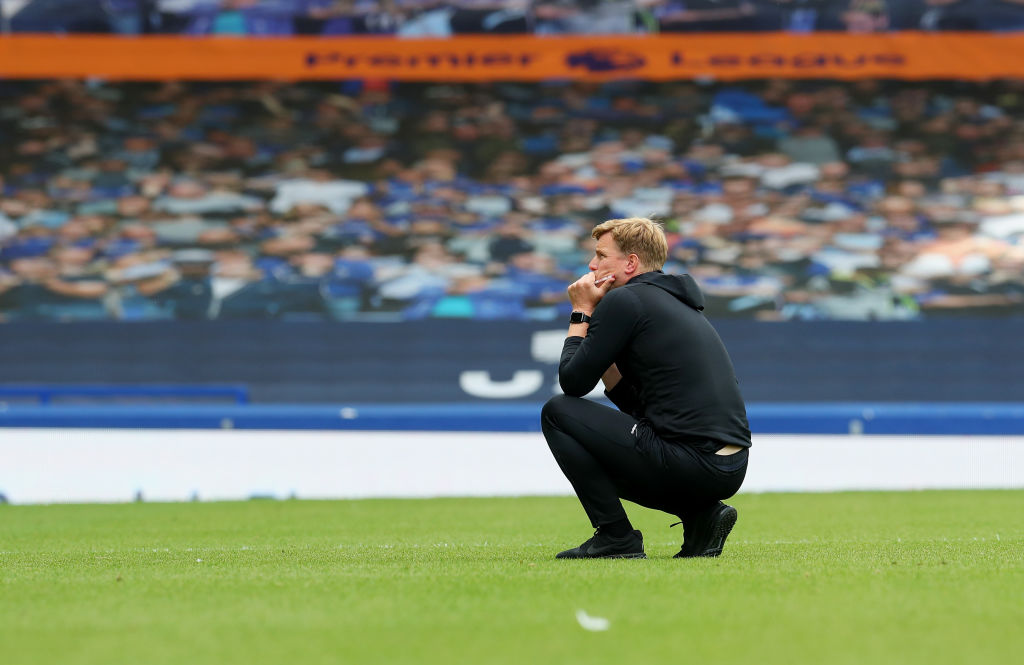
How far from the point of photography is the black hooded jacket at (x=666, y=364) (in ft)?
13.7

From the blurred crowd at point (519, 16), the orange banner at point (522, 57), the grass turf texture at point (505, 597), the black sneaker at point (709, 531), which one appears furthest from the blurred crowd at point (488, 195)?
the black sneaker at point (709, 531)

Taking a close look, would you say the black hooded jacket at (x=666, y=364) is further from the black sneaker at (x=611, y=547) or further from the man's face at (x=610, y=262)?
the black sneaker at (x=611, y=547)

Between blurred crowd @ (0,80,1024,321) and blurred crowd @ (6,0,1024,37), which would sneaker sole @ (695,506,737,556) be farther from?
blurred crowd @ (6,0,1024,37)

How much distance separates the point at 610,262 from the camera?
14.3 feet

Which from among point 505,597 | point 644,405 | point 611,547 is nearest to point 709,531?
point 611,547

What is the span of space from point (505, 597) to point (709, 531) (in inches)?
45.8

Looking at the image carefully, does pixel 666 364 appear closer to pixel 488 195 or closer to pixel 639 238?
Answer: pixel 639 238

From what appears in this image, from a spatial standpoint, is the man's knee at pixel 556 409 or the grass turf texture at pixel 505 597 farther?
the man's knee at pixel 556 409

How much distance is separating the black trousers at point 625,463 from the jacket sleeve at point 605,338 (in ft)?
0.36

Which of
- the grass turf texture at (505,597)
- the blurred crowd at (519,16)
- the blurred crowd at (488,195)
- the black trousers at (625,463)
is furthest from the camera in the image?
the blurred crowd at (519,16)

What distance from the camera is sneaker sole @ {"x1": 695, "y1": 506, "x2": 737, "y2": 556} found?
4.33m

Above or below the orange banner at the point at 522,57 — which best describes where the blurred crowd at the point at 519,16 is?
above

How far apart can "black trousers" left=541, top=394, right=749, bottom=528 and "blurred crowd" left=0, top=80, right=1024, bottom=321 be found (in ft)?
28.5

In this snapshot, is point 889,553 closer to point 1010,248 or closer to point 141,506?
Result: point 141,506
